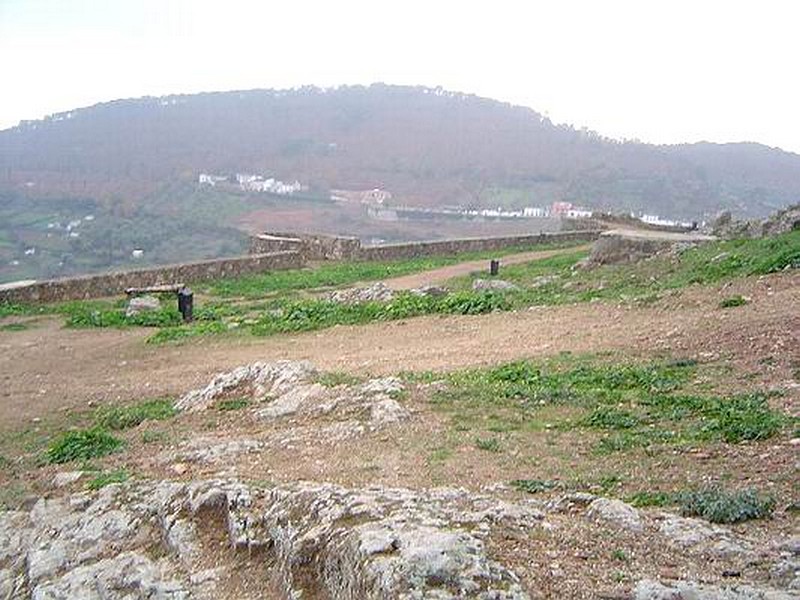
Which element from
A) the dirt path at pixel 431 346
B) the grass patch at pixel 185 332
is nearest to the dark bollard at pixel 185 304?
the grass patch at pixel 185 332

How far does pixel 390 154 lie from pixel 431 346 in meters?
83.8

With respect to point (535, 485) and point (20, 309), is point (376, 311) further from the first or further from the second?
point (535, 485)

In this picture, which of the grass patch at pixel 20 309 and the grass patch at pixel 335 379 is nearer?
the grass patch at pixel 335 379

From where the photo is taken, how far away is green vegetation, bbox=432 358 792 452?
5.68 m

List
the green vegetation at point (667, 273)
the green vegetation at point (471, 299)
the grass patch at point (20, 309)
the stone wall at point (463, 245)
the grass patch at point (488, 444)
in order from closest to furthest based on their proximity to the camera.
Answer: the grass patch at point (488, 444)
the green vegetation at point (667, 273)
the green vegetation at point (471, 299)
the grass patch at point (20, 309)
the stone wall at point (463, 245)

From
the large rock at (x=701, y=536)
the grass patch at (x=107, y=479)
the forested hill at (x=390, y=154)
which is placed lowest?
the forested hill at (x=390, y=154)

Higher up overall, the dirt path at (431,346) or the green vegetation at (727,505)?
the green vegetation at (727,505)

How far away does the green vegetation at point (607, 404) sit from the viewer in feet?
18.6

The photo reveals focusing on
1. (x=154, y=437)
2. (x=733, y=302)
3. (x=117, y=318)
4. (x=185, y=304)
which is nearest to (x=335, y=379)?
(x=154, y=437)

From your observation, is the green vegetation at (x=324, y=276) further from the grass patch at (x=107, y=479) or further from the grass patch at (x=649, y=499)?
the grass patch at (x=649, y=499)

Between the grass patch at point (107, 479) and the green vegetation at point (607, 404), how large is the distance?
243 cm

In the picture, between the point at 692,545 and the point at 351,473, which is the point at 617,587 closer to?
the point at 692,545

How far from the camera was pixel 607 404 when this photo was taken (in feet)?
22.0

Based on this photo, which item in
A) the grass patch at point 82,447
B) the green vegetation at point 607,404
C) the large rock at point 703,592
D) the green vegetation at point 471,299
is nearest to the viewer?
the large rock at point 703,592
